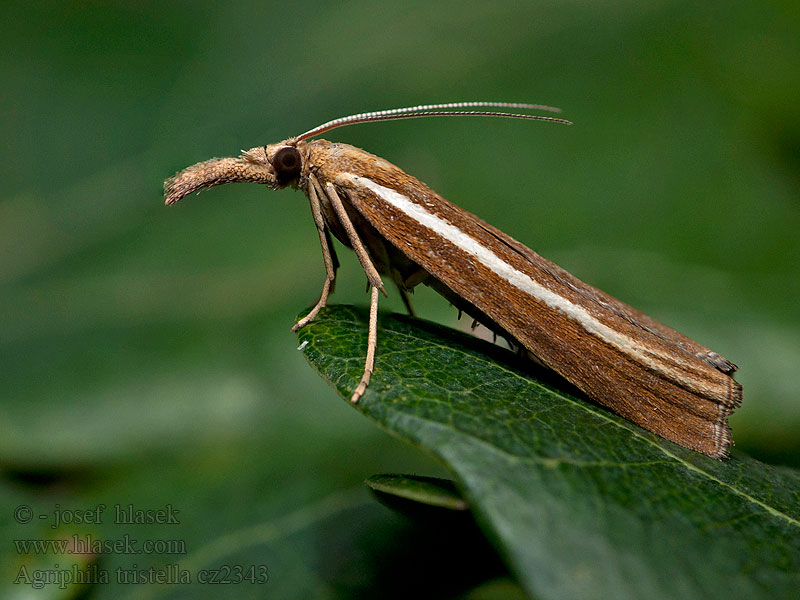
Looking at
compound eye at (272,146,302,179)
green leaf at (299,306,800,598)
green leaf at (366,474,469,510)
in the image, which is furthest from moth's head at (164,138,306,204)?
green leaf at (366,474,469,510)

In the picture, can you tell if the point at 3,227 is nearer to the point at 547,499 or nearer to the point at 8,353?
the point at 8,353

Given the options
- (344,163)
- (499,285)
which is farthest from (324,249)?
(499,285)

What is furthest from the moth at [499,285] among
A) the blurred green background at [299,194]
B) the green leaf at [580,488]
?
the blurred green background at [299,194]

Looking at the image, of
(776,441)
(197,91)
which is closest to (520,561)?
(776,441)

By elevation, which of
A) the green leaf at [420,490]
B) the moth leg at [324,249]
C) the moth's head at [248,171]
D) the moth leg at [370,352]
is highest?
the moth's head at [248,171]

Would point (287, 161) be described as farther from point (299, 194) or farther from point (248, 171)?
point (299, 194)

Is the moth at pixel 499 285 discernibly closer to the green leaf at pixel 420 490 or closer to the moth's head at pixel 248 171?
the moth's head at pixel 248 171

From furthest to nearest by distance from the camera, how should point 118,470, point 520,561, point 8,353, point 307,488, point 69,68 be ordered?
point 69,68 < point 8,353 < point 118,470 < point 307,488 < point 520,561
